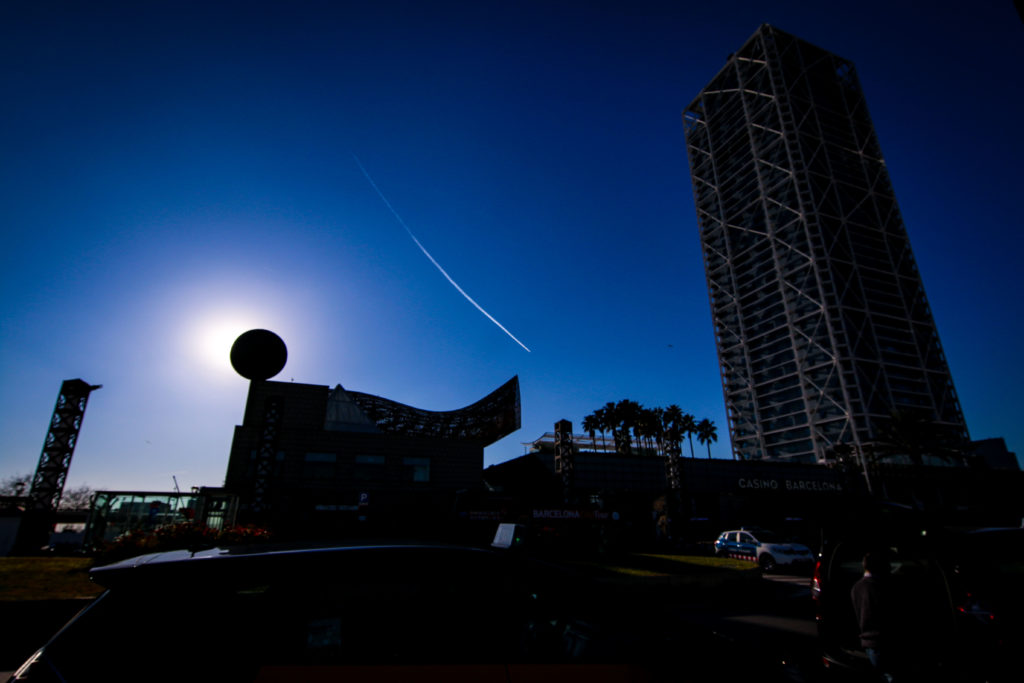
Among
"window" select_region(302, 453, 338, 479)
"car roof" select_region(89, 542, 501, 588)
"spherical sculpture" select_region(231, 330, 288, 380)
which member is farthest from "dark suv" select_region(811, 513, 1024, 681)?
"window" select_region(302, 453, 338, 479)

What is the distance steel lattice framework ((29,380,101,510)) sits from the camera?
38312mm

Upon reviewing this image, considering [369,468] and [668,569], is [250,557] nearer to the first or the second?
[668,569]

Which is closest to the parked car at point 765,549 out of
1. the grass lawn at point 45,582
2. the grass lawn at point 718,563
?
the grass lawn at point 718,563

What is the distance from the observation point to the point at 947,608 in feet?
13.1

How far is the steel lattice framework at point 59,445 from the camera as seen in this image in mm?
38312

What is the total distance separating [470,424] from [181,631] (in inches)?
2144

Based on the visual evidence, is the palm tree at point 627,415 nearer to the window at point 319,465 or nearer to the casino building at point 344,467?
the casino building at point 344,467

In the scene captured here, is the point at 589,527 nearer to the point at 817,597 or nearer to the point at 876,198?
the point at 817,597

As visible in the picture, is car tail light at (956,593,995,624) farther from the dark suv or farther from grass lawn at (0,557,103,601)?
grass lawn at (0,557,103,601)

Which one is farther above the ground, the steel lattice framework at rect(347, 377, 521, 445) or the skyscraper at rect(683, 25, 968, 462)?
the skyscraper at rect(683, 25, 968, 462)

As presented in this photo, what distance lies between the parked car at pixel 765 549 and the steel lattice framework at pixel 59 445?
48.6 metres

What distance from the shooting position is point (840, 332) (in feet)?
270

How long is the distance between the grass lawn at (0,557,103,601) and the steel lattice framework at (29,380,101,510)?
35617 mm

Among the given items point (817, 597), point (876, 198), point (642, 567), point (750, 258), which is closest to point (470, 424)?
point (642, 567)
